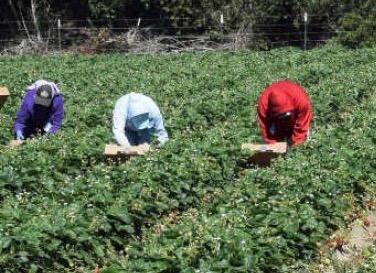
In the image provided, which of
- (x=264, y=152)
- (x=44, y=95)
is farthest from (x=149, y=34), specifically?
(x=264, y=152)

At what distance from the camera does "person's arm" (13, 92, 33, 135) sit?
9.38m

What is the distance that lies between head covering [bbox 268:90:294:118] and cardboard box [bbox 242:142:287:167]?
1.41 feet

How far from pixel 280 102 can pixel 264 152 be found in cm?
60

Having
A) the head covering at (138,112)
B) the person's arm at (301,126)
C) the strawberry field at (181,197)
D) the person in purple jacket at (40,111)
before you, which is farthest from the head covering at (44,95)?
the person's arm at (301,126)

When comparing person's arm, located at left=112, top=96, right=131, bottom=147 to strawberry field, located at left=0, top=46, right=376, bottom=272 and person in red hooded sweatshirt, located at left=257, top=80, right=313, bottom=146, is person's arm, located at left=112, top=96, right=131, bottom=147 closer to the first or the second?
strawberry field, located at left=0, top=46, right=376, bottom=272

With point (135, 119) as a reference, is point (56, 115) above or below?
below

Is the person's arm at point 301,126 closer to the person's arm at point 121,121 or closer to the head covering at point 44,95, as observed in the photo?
the person's arm at point 121,121

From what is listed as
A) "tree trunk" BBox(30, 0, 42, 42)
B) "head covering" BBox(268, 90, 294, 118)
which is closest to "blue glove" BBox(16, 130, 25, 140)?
"head covering" BBox(268, 90, 294, 118)

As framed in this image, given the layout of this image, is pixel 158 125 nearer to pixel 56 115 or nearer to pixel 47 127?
pixel 56 115

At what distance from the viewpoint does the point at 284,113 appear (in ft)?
27.3

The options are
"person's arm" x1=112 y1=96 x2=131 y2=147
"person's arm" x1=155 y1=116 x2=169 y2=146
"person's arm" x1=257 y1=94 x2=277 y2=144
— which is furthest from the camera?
"person's arm" x1=257 y1=94 x2=277 y2=144

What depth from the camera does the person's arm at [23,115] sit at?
9383 mm

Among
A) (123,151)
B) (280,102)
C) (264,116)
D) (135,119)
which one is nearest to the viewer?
(123,151)

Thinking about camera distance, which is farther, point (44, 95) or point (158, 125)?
point (44, 95)
